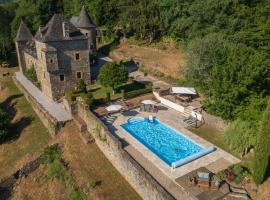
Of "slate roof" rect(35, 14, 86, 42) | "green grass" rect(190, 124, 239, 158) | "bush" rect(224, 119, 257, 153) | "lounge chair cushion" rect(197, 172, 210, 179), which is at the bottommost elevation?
"green grass" rect(190, 124, 239, 158)

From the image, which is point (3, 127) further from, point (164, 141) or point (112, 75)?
point (164, 141)

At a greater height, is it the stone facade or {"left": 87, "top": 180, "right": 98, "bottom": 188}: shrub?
the stone facade

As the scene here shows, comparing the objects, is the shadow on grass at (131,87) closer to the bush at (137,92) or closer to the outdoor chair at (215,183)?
the bush at (137,92)

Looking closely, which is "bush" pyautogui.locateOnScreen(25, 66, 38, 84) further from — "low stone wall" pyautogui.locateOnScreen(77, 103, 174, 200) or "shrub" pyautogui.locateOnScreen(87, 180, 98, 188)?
"shrub" pyautogui.locateOnScreen(87, 180, 98, 188)

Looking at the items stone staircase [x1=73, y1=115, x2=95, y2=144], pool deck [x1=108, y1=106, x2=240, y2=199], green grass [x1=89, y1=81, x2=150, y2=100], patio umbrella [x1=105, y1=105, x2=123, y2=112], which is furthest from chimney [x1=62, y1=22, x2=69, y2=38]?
pool deck [x1=108, y1=106, x2=240, y2=199]

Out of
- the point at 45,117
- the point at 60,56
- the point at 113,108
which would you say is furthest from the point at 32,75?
the point at 113,108

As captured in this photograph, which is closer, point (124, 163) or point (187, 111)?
point (124, 163)
